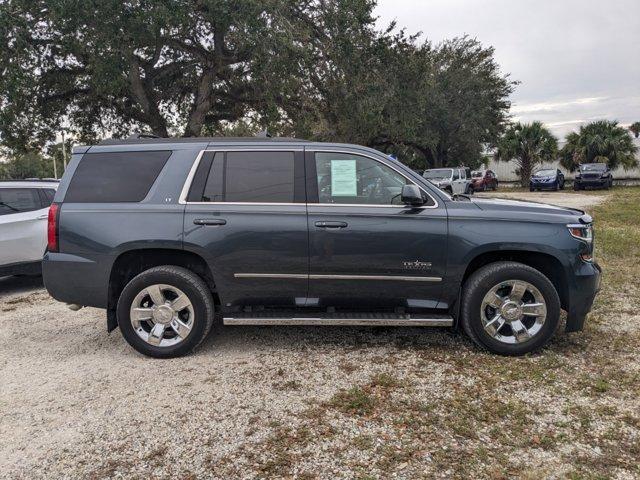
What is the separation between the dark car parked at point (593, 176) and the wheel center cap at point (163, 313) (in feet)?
101

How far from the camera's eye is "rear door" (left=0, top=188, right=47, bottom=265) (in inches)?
262

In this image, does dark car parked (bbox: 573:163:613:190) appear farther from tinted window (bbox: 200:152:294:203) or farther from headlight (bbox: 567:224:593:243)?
tinted window (bbox: 200:152:294:203)

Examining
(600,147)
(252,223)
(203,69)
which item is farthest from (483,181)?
(252,223)

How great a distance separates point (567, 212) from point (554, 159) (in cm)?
3339

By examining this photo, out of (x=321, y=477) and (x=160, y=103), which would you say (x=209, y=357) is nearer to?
(x=321, y=477)

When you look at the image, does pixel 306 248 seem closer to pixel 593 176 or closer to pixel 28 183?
pixel 28 183

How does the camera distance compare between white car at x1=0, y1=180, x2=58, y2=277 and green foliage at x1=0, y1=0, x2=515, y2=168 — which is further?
green foliage at x1=0, y1=0, x2=515, y2=168

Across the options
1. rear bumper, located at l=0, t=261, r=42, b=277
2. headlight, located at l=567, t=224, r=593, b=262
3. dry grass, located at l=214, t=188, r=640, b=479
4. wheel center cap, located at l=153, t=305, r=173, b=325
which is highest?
headlight, located at l=567, t=224, r=593, b=262

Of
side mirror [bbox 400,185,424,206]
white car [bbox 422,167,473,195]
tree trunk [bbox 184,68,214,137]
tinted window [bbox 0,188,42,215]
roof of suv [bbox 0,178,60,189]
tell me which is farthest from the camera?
white car [bbox 422,167,473,195]

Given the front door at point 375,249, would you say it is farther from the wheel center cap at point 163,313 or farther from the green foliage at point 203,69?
the green foliage at point 203,69

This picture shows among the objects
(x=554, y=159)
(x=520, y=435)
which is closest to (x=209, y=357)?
(x=520, y=435)

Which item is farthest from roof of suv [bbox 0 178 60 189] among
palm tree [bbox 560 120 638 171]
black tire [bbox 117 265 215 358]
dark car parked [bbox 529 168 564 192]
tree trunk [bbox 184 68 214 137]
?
palm tree [bbox 560 120 638 171]

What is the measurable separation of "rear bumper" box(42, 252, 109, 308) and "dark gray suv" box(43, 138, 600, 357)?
0.03 ft

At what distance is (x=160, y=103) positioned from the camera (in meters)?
19.1
